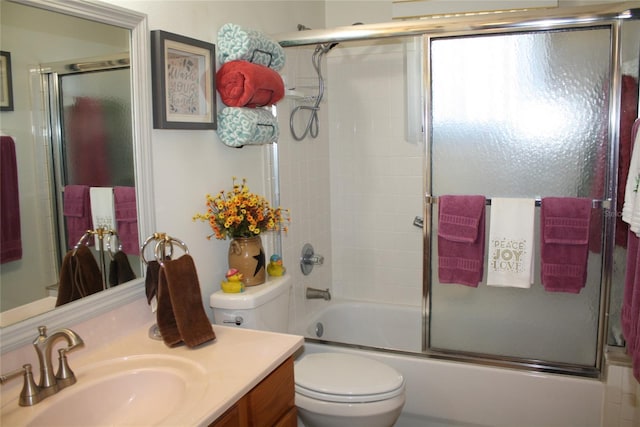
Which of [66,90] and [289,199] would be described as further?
[289,199]

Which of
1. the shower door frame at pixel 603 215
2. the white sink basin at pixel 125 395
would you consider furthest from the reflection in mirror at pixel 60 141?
the shower door frame at pixel 603 215

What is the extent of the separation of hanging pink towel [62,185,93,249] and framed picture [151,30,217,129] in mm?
375

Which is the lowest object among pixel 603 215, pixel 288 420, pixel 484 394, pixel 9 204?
pixel 484 394

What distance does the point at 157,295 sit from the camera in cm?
163

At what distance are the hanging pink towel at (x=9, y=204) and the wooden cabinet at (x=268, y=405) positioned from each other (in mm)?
670

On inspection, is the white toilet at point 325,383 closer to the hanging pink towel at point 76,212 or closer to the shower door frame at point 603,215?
the shower door frame at point 603,215

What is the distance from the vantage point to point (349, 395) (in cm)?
205

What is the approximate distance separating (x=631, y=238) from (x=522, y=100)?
27.4 inches

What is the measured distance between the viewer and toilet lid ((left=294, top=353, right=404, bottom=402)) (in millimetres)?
2056

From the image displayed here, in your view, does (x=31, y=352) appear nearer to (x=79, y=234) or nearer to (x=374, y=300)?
(x=79, y=234)

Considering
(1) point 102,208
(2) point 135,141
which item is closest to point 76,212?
(1) point 102,208

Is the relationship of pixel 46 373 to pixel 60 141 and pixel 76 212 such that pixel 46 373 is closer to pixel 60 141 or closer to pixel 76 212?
pixel 76 212

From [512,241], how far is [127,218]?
5.02ft

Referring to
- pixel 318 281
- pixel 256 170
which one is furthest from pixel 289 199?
pixel 318 281
